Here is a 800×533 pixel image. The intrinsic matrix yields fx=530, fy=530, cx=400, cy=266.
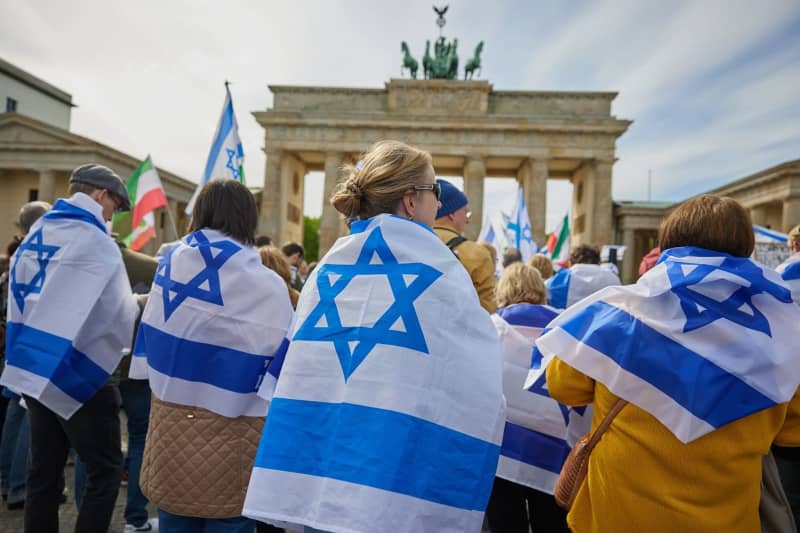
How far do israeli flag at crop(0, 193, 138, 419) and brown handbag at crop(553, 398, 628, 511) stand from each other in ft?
8.61

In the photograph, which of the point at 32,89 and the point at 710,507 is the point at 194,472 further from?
the point at 32,89

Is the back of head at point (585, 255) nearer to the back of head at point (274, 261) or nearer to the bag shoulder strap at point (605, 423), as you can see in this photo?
the back of head at point (274, 261)

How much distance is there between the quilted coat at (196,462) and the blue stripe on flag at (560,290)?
10.2ft

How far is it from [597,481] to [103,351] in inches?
111

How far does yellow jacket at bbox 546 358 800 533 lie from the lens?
192 centimetres

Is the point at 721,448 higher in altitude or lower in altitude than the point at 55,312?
lower

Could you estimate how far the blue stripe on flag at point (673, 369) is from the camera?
188 centimetres

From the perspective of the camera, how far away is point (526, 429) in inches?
116

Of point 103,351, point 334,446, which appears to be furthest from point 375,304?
point 103,351

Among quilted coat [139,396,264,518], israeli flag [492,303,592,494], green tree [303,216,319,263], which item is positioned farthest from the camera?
green tree [303,216,319,263]

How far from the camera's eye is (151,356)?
2602 mm

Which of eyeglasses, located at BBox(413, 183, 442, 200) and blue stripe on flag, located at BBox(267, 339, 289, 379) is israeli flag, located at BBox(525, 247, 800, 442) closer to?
eyeglasses, located at BBox(413, 183, 442, 200)


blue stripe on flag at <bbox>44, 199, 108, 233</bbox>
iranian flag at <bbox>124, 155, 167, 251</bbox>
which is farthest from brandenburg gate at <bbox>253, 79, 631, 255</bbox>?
blue stripe on flag at <bbox>44, 199, 108, 233</bbox>

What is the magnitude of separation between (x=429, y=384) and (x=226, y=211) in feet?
5.09
